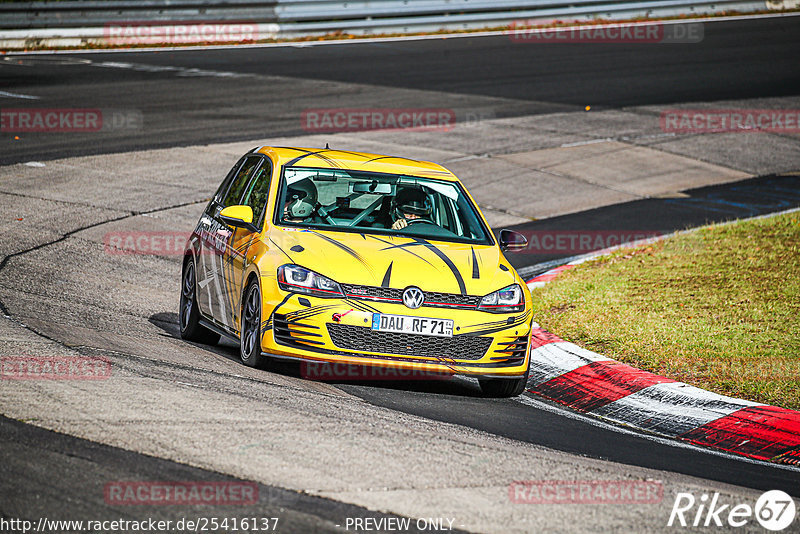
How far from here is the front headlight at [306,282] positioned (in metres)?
7.81

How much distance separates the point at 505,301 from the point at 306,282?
4.66 feet

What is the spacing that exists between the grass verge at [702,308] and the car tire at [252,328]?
3043 millimetres

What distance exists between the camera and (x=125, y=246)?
12859 millimetres

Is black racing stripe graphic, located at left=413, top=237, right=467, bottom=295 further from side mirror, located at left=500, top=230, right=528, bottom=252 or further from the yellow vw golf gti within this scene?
side mirror, located at left=500, top=230, right=528, bottom=252

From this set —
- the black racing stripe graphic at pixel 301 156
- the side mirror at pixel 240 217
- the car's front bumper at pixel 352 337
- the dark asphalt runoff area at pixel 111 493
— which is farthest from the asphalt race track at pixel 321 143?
the black racing stripe graphic at pixel 301 156

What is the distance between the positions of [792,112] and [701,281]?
1313 cm

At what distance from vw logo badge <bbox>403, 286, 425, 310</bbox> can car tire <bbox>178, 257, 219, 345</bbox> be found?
7.49 ft

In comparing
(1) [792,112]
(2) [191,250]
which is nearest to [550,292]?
(2) [191,250]

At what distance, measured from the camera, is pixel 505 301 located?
8141 millimetres

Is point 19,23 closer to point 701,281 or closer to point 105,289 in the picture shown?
point 105,289

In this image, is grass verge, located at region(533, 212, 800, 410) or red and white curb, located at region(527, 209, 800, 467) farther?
grass verge, located at region(533, 212, 800, 410)

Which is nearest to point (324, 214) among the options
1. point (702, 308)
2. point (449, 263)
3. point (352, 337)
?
point (449, 263)

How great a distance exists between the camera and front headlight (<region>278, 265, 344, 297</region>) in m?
7.81

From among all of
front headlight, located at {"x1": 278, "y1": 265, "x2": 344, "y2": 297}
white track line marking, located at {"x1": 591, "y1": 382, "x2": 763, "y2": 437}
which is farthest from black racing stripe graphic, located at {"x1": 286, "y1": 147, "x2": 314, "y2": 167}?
white track line marking, located at {"x1": 591, "y1": 382, "x2": 763, "y2": 437}
